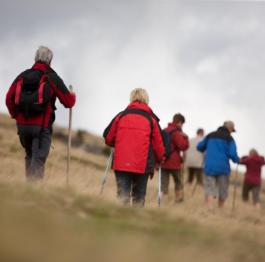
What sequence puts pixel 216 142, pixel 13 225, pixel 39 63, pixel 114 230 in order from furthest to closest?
pixel 216 142
pixel 39 63
pixel 114 230
pixel 13 225

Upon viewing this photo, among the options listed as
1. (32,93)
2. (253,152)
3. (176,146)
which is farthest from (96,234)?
(253,152)

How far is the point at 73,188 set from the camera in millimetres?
8344

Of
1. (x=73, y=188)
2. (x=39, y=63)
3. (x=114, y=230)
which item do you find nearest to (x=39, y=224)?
(x=114, y=230)

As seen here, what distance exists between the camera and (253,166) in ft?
72.7

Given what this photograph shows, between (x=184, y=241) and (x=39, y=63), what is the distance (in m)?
4.59

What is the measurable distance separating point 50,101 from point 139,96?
52.0 inches

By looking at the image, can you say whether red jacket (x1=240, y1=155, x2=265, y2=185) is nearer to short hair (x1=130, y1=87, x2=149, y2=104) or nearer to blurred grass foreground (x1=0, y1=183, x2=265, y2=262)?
short hair (x1=130, y1=87, x2=149, y2=104)

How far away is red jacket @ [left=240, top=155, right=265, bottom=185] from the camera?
22.2m

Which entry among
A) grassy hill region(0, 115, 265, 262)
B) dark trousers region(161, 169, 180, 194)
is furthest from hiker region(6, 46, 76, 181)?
dark trousers region(161, 169, 180, 194)

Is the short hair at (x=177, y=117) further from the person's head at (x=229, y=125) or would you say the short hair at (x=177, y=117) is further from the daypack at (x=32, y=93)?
the daypack at (x=32, y=93)

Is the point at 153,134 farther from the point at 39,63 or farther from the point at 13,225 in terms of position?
the point at 13,225

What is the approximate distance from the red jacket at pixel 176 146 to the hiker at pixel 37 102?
6657 mm

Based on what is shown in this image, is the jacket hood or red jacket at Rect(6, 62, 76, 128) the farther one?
the jacket hood

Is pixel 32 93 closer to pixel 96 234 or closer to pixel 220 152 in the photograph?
pixel 96 234
